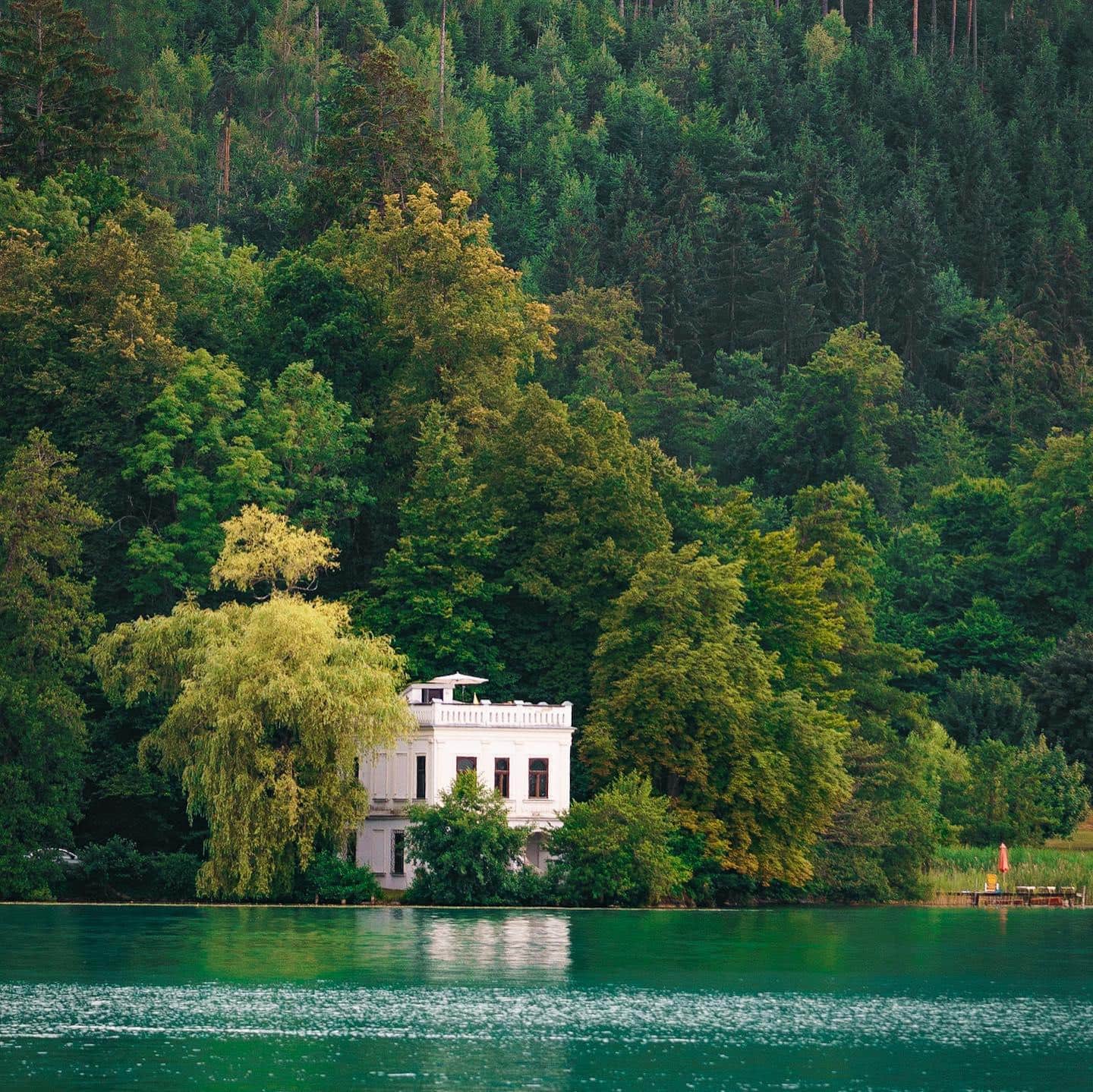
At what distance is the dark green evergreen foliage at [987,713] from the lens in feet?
419

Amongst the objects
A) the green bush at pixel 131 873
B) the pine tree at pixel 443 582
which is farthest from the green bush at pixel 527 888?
the green bush at pixel 131 873

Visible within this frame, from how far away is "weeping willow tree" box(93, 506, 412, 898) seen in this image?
87.0 meters

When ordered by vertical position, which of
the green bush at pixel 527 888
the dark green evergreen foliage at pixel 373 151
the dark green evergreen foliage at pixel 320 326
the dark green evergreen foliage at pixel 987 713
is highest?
the dark green evergreen foliage at pixel 373 151

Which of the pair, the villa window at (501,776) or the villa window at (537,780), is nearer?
the villa window at (501,776)

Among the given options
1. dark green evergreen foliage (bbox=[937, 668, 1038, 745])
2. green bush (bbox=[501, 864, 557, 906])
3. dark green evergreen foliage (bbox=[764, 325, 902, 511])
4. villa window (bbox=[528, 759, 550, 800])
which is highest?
dark green evergreen foliage (bbox=[764, 325, 902, 511])

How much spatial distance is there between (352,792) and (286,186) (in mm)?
105135

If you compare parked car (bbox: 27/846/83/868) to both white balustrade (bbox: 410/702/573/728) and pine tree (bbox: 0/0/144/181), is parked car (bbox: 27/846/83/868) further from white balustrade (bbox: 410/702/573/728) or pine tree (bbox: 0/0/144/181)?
pine tree (bbox: 0/0/144/181)

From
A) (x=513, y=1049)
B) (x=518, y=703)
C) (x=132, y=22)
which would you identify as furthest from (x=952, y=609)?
(x=513, y=1049)

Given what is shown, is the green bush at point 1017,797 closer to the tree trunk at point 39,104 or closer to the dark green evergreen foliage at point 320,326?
the dark green evergreen foliage at point 320,326

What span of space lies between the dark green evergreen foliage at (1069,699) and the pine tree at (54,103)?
5605cm

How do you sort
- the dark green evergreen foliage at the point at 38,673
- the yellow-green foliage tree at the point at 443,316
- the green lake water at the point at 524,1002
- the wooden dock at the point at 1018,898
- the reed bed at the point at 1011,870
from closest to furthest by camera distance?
the green lake water at the point at 524,1002, the dark green evergreen foliage at the point at 38,673, the wooden dock at the point at 1018,898, the reed bed at the point at 1011,870, the yellow-green foliage tree at the point at 443,316

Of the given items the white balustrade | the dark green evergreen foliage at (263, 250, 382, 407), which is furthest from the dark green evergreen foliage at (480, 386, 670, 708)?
the dark green evergreen foliage at (263, 250, 382, 407)

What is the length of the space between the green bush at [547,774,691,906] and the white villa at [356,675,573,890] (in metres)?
2.46

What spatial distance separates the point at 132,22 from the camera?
19225 cm
